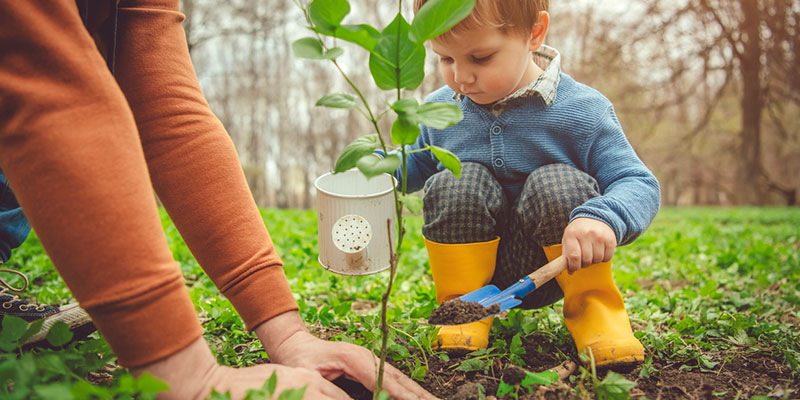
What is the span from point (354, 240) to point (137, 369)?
80 centimetres

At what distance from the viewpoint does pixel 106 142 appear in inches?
33.9

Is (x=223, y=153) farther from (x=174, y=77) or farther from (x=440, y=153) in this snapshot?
(x=440, y=153)

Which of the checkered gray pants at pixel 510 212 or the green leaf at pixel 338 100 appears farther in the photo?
the checkered gray pants at pixel 510 212

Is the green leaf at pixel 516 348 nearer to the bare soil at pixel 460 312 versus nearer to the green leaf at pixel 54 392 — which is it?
the bare soil at pixel 460 312

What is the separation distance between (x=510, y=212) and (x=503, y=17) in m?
0.62

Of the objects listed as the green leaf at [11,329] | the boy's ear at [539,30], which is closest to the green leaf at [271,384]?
the green leaf at [11,329]

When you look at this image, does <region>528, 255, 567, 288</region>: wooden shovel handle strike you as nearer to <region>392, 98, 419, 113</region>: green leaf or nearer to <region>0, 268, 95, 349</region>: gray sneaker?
<region>392, 98, 419, 113</region>: green leaf

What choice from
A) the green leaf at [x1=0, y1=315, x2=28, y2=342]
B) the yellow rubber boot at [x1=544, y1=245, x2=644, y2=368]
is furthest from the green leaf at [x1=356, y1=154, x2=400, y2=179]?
the green leaf at [x1=0, y1=315, x2=28, y2=342]

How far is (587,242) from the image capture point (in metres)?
1.26

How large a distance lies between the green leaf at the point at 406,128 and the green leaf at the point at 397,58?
55mm

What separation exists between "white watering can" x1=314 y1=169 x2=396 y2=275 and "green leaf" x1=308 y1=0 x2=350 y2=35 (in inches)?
29.4

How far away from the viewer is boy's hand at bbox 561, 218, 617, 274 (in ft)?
4.10

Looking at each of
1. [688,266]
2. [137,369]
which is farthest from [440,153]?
[688,266]

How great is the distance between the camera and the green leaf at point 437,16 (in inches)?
32.6
